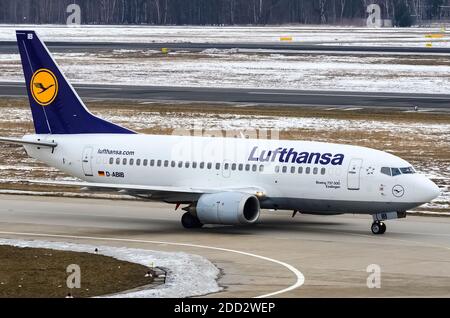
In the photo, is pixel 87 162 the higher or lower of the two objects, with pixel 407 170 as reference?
lower

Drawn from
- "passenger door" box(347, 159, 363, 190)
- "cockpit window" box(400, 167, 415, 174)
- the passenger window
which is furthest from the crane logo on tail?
"cockpit window" box(400, 167, 415, 174)

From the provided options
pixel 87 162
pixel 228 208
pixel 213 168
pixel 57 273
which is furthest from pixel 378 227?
pixel 57 273

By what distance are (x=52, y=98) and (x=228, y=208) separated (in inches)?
440

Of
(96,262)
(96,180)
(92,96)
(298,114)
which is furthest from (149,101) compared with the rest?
(96,262)

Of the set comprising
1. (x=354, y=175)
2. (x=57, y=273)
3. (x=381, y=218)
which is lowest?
(x=381, y=218)

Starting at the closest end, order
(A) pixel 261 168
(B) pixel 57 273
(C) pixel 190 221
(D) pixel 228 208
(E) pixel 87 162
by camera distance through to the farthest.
Result: 1. (B) pixel 57 273
2. (D) pixel 228 208
3. (A) pixel 261 168
4. (C) pixel 190 221
5. (E) pixel 87 162

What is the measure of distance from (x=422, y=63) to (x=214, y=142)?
7245 centimetres

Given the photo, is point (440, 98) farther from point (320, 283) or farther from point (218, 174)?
point (320, 283)

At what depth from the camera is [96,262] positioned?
37812mm

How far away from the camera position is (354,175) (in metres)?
44.8

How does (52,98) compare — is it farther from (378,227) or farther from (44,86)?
A: (378,227)

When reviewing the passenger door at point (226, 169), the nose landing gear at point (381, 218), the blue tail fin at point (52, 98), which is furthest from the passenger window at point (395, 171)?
the blue tail fin at point (52, 98)

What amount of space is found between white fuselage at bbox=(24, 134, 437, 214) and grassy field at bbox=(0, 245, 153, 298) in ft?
31.5

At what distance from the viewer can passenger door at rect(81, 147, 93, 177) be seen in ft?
165
